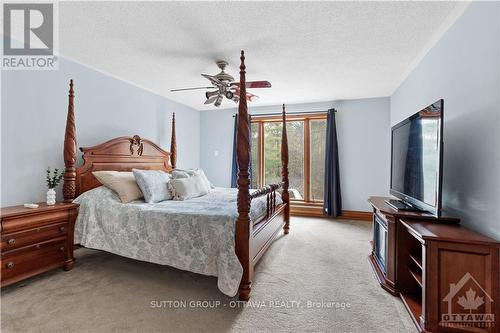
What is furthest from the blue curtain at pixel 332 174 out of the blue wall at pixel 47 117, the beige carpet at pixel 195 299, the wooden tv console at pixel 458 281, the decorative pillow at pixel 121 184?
the blue wall at pixel 47 117

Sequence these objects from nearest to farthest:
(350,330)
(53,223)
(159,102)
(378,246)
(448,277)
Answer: (448,277) → (350,330) → (53,223) → (378,246) → (159,102)

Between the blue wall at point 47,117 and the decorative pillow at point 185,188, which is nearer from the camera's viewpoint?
the blue wall at point 47,117

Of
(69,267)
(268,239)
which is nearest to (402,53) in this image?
(268,239)

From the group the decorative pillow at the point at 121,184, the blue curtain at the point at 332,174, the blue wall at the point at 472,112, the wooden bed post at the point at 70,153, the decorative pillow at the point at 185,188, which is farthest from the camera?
the blue curtain at the point at 332,174

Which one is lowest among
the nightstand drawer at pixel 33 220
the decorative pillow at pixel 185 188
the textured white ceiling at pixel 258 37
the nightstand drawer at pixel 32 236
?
the nightstand drawer at pixel 32 236

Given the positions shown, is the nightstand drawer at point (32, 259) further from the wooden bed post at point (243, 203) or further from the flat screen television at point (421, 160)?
the flat screen television at point (421, 160)

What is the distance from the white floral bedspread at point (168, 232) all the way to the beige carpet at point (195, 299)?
246 millimetres

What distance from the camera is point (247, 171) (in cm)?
207

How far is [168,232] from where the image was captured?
7.50ft

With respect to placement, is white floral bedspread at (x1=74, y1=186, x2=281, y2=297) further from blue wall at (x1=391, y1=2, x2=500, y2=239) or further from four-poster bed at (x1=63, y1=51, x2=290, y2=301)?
blue wall at (x1=391, y1=2, x2=500, y2=239)

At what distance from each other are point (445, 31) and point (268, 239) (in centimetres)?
288

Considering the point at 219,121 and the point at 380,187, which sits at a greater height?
the point at 219,121

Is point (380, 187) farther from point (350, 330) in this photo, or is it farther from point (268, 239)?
point (350, 330)

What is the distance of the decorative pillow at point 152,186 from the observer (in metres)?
2.89
